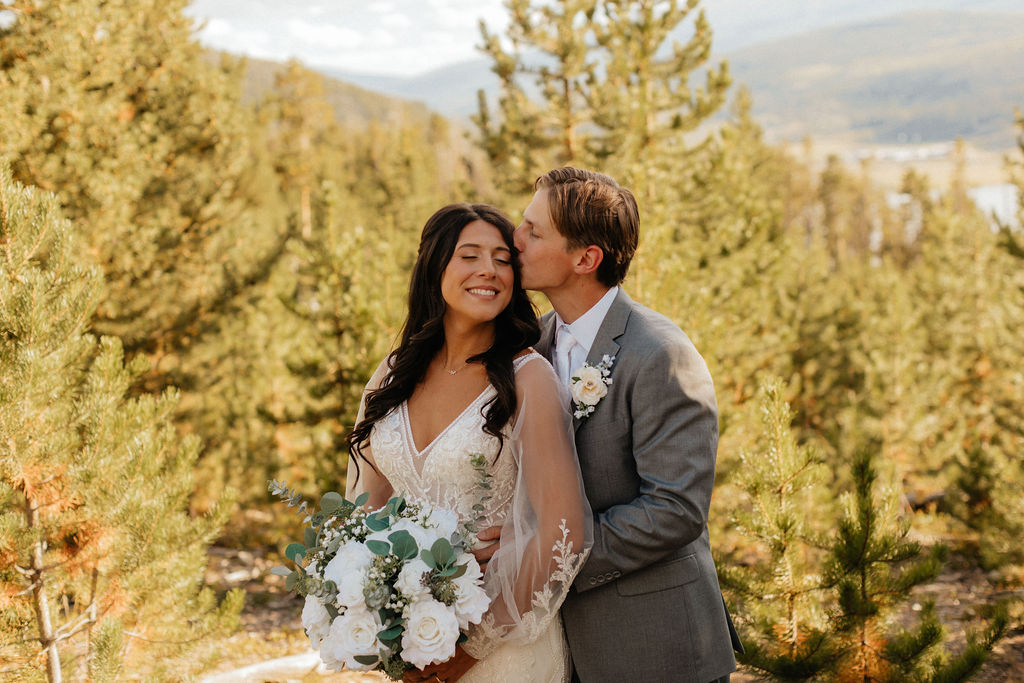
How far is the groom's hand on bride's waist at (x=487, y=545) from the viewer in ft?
8.55

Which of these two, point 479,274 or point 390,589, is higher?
point 479,274

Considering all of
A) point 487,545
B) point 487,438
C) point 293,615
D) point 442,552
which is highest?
point 487,438

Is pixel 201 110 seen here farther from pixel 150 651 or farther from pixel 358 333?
pixel 150 651

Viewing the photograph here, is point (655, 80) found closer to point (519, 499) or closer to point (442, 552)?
point (519, 499)

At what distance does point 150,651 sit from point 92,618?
43cm

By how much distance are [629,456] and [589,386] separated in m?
0.29

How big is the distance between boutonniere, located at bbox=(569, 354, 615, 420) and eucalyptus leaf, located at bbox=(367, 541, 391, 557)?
81 centimetres

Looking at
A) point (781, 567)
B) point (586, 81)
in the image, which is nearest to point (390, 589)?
point (781, 567)

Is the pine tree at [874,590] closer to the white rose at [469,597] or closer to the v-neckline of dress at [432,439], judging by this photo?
the v-neckline of dress at [432,439]

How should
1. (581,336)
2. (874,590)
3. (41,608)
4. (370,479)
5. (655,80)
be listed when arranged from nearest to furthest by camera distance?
(581,336)
(370,479)
(41,608)
(874,590)
(655,80)

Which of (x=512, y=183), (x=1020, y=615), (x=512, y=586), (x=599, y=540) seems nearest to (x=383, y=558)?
(x=512, y=586)

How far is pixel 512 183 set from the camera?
9992mm

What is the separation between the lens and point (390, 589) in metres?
2.29

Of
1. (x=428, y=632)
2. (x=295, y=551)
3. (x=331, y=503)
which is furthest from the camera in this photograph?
(x=331, y=503)
